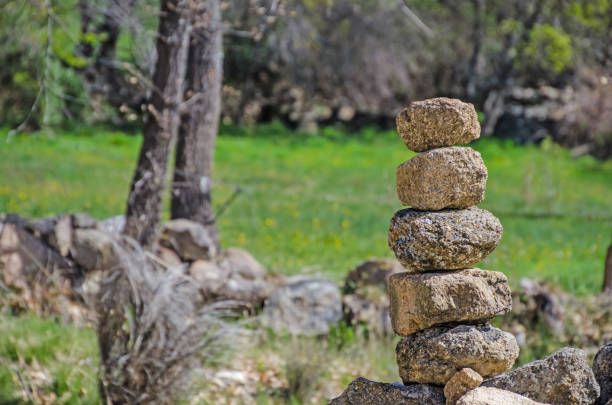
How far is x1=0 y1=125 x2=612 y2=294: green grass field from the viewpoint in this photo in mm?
8961

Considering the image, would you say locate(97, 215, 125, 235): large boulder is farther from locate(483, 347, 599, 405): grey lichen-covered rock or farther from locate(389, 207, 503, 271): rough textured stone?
locate(483, 347, 599, 405): grey lichen-covered rock

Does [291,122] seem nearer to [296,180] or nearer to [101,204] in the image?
[296,180]

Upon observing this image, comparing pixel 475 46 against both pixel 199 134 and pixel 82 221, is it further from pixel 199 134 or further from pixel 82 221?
pixel 82 221

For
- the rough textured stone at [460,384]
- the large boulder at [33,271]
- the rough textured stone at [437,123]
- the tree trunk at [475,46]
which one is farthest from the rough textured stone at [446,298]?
the tree trunk at [475,46]

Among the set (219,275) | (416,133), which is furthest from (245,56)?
(416,133)

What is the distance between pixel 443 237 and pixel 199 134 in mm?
4782

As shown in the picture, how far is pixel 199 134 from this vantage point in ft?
24.8

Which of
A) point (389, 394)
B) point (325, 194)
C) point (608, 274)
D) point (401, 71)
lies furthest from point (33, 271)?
point (401, 71)

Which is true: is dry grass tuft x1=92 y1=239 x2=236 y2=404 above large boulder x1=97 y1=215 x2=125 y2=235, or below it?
below

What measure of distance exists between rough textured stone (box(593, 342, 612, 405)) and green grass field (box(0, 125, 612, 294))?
2446mm

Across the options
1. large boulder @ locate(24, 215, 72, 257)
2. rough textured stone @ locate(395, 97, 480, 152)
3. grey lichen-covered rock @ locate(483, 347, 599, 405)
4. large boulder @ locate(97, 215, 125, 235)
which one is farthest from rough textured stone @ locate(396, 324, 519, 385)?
large boulder @ locate(24, 215, 72, 257)

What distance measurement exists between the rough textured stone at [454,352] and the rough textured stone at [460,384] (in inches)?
2.4

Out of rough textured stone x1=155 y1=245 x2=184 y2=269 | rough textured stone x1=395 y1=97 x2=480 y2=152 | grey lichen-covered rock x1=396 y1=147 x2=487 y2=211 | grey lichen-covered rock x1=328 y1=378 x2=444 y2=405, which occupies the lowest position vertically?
rough textured stone x1=155 y1=245 x2=184 y2=269

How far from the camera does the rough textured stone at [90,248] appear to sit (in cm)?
648
